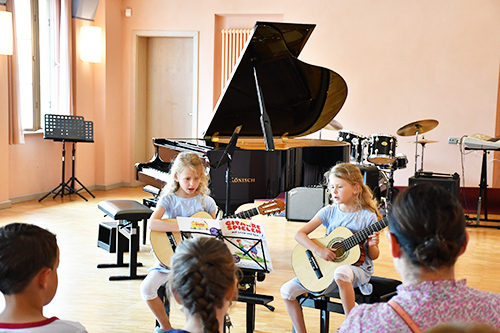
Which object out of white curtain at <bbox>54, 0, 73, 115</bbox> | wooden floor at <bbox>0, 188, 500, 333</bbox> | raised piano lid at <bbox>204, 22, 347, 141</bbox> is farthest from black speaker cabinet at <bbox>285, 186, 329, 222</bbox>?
white curtain at <bbox>54, 0, 73, 115</bbox>

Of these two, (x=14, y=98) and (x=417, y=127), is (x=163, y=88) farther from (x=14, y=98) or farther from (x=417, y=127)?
(x=417, y=127)

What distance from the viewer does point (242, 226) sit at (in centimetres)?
289

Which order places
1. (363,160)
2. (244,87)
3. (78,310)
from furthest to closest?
(363,160) → (244,87) → (78,310)

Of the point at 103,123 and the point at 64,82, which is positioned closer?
the point at 64,82

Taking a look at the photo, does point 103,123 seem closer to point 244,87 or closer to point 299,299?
point 244,87

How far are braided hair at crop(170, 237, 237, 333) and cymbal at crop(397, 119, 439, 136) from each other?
6.60m

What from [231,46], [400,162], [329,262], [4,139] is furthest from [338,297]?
[231,46]

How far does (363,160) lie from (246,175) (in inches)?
150

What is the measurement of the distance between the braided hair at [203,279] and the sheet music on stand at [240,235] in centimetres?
117

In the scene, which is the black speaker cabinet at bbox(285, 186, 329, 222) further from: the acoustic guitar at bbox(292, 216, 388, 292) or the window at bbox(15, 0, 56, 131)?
the acoustic guitar at bbox(292, 216, 388, 292)

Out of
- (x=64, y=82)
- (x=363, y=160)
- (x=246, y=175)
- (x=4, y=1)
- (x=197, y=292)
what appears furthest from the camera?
(x=64, y=82)

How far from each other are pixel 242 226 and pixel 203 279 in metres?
1.27

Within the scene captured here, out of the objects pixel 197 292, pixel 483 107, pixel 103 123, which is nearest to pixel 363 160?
pixel 483 107

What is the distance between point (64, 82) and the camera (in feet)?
29.1
